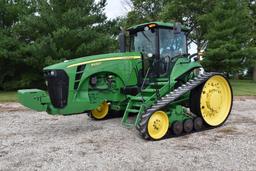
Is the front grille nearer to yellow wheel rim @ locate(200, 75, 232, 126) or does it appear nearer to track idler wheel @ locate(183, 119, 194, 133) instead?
track idler wheel @ locate(183, 119, 194, 133)

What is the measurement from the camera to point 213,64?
73.5 feet

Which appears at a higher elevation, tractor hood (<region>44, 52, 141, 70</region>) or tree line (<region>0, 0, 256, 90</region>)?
tree line (<region>0, 0, 256, 90</region>)

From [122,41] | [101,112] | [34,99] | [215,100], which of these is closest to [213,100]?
[215,100]

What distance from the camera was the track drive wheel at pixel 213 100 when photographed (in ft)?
25.4

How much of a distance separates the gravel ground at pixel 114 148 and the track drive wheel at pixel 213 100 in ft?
0.96

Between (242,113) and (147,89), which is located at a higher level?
(147,89)

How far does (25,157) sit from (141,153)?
1783mm

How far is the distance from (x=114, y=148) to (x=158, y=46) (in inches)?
112

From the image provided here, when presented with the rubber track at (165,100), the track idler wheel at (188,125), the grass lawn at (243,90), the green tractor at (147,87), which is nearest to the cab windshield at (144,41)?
the green tractor at (147,87)

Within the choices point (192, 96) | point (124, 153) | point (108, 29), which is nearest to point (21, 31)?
point (108, 29)

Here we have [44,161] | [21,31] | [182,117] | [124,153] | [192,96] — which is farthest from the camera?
[21,31]

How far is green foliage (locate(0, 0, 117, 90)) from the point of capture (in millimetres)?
17359

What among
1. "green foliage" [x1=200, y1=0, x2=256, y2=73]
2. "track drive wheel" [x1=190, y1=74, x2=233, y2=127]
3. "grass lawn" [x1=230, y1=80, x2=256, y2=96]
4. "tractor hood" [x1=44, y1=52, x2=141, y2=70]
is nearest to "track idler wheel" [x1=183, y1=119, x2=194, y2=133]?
"track drive wheel" [x1=190, y1=74, x2=233, y2=127]

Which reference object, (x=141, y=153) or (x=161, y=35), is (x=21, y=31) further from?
(x=141, y=153)
